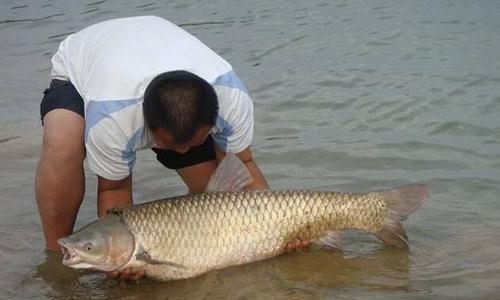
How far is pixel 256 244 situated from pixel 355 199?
496mm

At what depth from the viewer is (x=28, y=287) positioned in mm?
3924

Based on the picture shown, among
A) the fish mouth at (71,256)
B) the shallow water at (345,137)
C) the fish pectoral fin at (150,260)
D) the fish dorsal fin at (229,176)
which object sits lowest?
the shallow water at (345,137)

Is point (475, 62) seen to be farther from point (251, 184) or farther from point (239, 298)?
point (239, 298)

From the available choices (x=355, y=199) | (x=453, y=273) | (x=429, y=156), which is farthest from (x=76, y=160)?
(x=429, y=156)

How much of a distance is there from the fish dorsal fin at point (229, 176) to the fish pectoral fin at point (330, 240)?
0.44m

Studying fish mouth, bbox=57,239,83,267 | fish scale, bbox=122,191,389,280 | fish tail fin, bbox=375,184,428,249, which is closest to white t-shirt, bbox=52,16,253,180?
fish scale, bbox=122,191,389,280

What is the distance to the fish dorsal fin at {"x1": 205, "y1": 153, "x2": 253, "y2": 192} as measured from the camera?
3787 millimetres

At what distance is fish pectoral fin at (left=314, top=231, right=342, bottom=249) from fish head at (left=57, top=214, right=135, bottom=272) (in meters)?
0.90

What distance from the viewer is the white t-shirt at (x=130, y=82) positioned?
3.51m

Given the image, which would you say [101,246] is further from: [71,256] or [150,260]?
[150,260]

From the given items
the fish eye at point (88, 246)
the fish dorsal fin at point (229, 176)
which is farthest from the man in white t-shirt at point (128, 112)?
the fish eye at point (88, 246)

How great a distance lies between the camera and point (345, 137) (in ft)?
19.9

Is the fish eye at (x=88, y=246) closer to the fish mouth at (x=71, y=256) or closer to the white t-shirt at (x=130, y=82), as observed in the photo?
the fish mouth at (x=71, y=256)

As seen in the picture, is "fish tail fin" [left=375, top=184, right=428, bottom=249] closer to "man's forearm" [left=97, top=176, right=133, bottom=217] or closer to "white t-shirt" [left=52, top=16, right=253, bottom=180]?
"white t-shirt" [left=52, top=16, right=253, bottom=180]
